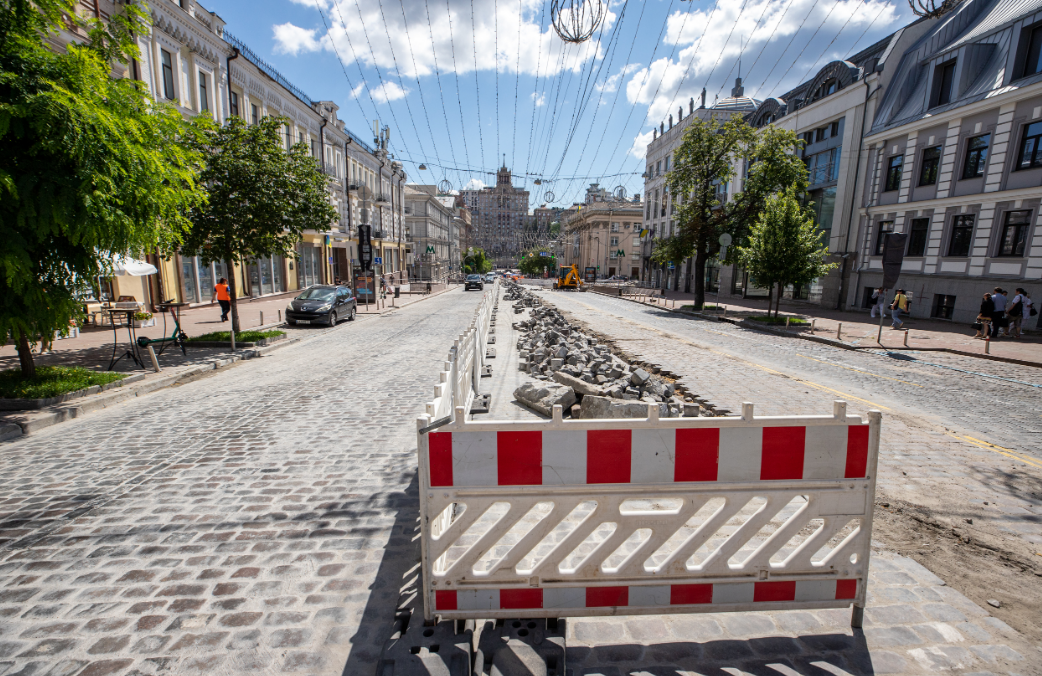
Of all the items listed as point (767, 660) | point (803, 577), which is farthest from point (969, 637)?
point (767, 660)

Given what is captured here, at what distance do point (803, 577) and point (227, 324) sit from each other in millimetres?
19760

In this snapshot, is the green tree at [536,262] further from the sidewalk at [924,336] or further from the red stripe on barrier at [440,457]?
the red stripe on barrier at [440,457]

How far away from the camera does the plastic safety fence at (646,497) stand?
2629 mm

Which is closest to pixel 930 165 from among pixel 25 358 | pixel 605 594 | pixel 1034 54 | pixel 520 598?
pixel 1034 54

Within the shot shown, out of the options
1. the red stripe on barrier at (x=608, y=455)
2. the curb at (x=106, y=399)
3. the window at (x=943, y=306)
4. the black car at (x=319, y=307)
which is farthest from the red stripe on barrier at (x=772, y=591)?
the window at (x=943, y=306)

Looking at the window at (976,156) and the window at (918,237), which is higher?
the window at (976,156)

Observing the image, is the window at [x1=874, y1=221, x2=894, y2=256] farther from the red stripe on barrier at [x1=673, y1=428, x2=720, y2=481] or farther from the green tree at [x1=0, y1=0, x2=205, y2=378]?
the green tree at [x1=0, y1=0, x2=205, y2=378]

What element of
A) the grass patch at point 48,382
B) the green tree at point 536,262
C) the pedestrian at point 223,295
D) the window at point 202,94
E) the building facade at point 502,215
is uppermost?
the building facade at point 502,215

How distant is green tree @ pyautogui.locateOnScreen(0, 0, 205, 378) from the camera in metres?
6.27

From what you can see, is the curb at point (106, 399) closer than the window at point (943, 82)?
Yes

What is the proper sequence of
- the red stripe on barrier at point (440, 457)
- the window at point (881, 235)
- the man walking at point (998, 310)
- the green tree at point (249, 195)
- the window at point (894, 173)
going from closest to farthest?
the red stripe on barrier at point (440, 457) → the green tree at point (249, 195) → the man walking at point (998, 310) → the window at point (894, 173) → the window at point (881, 235)

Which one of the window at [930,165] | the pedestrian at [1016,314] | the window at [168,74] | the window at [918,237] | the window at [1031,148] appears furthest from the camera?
the window at [918,237]

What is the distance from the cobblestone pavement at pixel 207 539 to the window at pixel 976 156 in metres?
27.2

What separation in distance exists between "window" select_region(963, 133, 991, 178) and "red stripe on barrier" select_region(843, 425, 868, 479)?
27.0 metres
